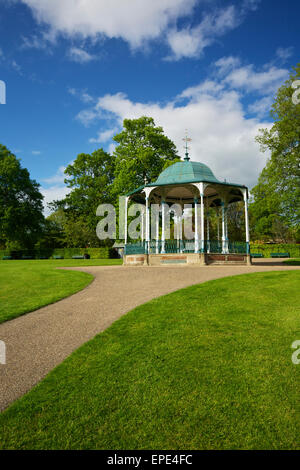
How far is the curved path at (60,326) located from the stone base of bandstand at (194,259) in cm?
642

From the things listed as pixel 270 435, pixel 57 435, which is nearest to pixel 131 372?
pixel 57 435

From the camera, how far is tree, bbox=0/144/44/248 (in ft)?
124

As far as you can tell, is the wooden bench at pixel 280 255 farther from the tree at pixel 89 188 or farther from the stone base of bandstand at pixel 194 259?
the tree at pixel 89 188

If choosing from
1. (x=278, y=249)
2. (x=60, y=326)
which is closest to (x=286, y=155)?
(x=278, y=249)

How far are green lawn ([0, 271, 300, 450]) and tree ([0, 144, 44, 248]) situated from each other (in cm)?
3708

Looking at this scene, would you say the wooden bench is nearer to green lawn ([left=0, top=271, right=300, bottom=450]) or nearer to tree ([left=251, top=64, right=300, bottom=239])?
tree ([left=251, top=64, right=300, bottom=239])

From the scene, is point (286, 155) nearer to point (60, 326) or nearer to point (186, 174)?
point (186, 174)

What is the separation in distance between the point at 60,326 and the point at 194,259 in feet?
38.2

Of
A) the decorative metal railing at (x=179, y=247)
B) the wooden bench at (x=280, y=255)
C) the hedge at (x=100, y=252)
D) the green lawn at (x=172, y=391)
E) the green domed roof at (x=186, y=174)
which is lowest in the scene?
the green lawn at (x=172, y=391)

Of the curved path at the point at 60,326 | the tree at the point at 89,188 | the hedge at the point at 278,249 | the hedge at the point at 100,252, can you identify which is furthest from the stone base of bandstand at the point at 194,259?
the tree at the point at 89,188

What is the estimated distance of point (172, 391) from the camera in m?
3.43

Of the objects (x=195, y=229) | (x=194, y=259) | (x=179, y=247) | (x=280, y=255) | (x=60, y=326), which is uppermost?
(x=195, y=229)

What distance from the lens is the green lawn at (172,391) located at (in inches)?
108
